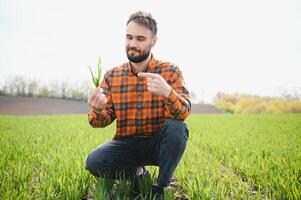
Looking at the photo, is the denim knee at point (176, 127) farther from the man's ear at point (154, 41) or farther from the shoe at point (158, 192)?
the man's ear at point (154, 41)

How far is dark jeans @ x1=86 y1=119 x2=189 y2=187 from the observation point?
2277 mm

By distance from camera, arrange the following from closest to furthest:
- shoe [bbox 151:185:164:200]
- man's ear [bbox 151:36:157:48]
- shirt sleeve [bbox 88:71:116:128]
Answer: shoe [bbox 151:185:164:200]
shirt sleeve [bbox 88:71:116:128]
man's ear [bbox 151:36:157:48]

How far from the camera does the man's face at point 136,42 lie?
8.20 ft

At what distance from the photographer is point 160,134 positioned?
2379mm

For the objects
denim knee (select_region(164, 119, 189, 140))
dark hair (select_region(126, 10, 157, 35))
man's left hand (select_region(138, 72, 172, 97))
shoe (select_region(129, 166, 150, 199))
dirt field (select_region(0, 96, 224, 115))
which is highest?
dark hair (select_region(126, 10, 157, 35))

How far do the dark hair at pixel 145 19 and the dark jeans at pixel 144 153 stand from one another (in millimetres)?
892

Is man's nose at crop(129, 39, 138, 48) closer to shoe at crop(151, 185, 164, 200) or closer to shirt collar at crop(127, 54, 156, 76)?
shirt collar at crop(127, 54, 156, 76)

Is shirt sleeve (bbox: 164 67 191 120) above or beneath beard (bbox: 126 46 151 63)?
beneath

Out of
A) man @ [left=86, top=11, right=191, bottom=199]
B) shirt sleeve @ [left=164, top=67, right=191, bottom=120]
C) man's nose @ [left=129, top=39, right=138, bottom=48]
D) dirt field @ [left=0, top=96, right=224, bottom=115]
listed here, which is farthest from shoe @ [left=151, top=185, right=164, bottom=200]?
dirt field @ [left=0, top=96, right=224, bottom=115]

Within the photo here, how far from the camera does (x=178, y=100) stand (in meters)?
2.21

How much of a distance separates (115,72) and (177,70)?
0.64 metres

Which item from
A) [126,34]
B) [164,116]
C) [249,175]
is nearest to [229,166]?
[249,175]

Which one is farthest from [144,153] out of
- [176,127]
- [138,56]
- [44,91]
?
[44,91]

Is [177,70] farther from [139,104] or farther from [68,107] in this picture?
[68,107]
